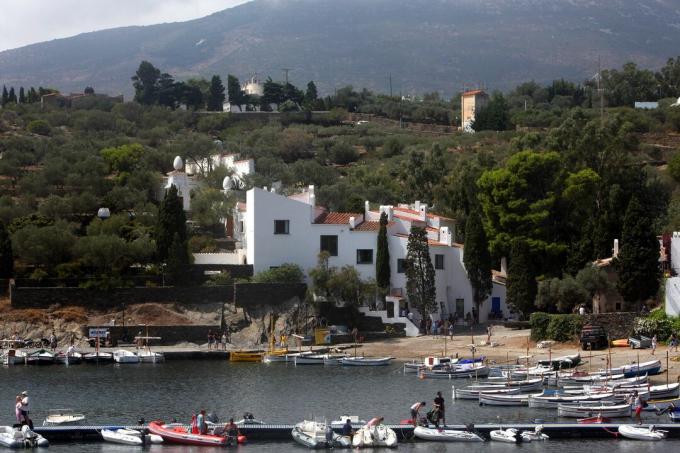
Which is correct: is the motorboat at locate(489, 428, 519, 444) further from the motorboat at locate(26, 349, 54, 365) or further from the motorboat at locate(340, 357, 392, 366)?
the motorboat at locate(26, 349, 54, 365)

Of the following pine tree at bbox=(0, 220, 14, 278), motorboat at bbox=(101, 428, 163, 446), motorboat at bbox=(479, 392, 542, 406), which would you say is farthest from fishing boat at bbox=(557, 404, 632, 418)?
pine tree at bbox=(0, 220, 14, 278)

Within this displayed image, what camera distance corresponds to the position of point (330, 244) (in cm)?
8119

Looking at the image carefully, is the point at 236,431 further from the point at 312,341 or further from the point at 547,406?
the point at 312,341

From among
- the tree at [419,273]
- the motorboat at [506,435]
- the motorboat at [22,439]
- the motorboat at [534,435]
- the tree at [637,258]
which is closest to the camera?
the motorboat at [22,439]

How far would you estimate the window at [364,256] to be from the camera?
8088 cm

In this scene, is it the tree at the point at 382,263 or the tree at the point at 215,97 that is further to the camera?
the tree at the point at 215,97

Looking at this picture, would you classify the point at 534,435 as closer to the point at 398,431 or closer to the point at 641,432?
the point at 641,432

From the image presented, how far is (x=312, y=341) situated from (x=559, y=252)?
1506 centimetres

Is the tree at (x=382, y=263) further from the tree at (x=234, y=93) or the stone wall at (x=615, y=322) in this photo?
the tree at (x=234, y=93)

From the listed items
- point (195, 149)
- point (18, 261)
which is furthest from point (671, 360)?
point (195, 149)

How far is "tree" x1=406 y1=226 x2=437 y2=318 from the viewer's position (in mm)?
78562

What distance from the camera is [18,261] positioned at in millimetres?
82500

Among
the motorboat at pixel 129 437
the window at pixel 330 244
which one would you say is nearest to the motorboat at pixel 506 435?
the motorboat at pixel 129 437

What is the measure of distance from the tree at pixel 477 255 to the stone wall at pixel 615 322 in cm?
924
